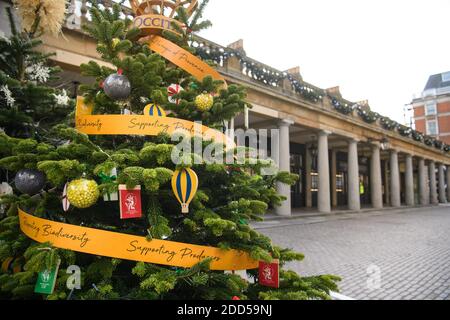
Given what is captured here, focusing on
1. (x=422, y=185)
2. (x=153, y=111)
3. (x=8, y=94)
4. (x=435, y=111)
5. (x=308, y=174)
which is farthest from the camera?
(x=435, y=111)

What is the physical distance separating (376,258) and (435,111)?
53.8m

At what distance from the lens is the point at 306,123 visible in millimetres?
15508

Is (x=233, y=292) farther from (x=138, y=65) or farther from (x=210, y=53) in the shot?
(x=210, y=53)

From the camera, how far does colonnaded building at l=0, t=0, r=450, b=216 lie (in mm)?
8086

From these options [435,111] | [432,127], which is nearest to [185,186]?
[432,127]

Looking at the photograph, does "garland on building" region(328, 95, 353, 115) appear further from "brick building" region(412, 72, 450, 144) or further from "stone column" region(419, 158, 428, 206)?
"brick building" region(412, 72, 450, 144)

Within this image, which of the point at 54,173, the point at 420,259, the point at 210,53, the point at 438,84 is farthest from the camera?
the point at 438,84

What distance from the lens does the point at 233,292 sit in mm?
1920

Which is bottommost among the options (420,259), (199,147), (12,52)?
(420,259)

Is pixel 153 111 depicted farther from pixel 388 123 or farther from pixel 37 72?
pixel 388 123

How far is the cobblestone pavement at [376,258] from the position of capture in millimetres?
4645

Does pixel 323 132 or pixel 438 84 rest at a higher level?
pixel 438 84
